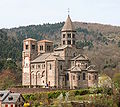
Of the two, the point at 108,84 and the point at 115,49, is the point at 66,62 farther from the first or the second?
the point at 115,49

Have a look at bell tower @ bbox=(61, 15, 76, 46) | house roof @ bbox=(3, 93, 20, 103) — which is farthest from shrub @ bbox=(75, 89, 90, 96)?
bell tower @ bbox=(61, 15, 76, 46)

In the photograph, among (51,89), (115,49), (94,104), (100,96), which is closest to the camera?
(94,104)

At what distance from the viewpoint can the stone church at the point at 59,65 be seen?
244 feet

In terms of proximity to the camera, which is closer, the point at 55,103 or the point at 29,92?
the point at 55,103

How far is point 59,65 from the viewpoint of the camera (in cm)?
7638

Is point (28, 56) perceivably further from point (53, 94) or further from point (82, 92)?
point (82, 92)

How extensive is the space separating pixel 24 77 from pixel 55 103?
1055 inches

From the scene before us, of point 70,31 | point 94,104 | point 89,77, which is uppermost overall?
point 70,31

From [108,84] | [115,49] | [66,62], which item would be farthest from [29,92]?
[115,49]

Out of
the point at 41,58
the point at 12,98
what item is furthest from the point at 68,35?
the point at 12,98

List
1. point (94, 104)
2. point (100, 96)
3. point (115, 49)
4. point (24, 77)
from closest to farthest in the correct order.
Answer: point (94, 104) < point (100, 96) < point (24, 77) < point (115, 49)

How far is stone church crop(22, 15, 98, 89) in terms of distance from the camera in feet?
244

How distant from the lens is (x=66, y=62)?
255 ft

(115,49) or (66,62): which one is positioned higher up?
(115,49)
